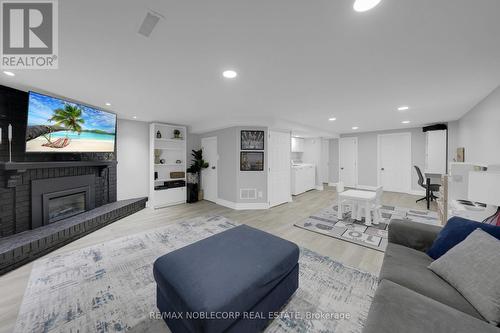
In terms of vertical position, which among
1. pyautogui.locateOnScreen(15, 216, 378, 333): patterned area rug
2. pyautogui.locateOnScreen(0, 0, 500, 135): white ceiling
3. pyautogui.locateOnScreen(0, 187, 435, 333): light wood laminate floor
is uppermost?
pyautogui.locateOnScreen(0, 0, 500, 135): white ceiling

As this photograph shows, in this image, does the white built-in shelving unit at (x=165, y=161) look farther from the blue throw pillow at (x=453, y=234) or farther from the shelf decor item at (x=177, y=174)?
the blue throw pillow at (x=453, y=234)

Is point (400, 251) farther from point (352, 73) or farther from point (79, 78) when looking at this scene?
point (79, 78)

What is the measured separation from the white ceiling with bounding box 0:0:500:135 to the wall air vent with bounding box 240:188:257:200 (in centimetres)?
230

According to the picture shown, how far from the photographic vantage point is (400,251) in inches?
67.7

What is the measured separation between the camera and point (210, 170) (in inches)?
219

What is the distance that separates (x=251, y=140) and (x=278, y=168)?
1137 mm

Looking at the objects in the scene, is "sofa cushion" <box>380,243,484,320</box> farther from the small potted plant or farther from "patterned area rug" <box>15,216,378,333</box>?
Answer: the small potted plant

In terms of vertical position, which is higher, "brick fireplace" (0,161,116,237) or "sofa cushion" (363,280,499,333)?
"brick fireplace" (0,161,116,237)

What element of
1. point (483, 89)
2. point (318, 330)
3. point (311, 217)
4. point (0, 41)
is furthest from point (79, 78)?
point (483, 89)

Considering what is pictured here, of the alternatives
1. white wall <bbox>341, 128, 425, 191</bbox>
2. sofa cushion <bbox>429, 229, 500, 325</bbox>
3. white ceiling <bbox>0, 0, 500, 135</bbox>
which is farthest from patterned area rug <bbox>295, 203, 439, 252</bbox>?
white wall <bbox>341, 128, 425, 191</bbox>

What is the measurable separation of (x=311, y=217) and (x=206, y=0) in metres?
3.96

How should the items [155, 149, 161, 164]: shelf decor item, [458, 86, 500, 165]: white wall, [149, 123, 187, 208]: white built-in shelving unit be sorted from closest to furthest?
[458, 86, 500, 165]: white wall, [149, 123, 187, 208]: white built-in shelving unit, [155, 149, 161, 164]: shelf decor item

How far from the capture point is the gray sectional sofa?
2.94ft

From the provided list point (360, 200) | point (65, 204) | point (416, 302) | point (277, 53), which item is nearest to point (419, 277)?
point (416, 302)
